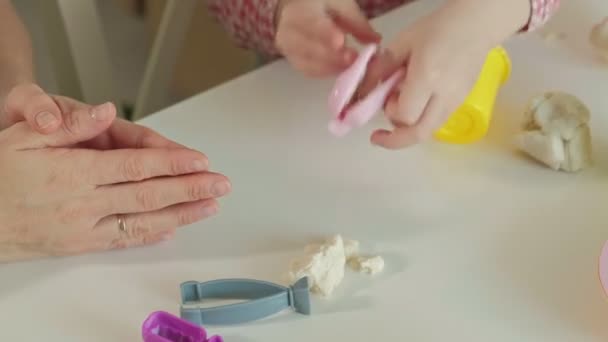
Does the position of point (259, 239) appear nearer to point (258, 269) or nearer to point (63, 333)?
point (258, 269)

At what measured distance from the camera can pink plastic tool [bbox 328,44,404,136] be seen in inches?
21.5

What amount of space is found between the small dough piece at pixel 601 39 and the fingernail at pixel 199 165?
1.39 ft

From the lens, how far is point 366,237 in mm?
577

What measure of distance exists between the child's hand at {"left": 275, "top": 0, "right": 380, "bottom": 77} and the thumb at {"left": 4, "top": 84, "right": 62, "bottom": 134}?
0.66 ft

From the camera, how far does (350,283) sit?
1.80 ft

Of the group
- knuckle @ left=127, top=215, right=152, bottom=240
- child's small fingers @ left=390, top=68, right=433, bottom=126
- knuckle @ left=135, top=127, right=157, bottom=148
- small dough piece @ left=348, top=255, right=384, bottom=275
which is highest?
child's small fingers @ left=390, top=68, right=433, bottom=126

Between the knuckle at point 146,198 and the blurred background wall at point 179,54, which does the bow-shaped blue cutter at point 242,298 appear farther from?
the blurred background wall at point 179,54

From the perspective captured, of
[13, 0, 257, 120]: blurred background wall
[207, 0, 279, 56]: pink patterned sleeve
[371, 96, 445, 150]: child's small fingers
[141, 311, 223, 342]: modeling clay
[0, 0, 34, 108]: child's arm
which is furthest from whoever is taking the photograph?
[13, 0, 257, 120]: blurred background wall

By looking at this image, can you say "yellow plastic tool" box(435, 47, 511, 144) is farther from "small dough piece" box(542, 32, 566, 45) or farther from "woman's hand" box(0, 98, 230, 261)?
"woman's hand" box(0, 98, 230, 261)

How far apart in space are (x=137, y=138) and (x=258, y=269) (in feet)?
0.44

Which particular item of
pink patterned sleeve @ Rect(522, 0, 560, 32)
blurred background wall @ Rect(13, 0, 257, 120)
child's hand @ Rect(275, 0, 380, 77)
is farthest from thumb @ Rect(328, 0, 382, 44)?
blurred background wall @ Rect(13, 0, 257, 120)

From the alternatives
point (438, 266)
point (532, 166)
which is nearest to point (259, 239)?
point (438, 266)

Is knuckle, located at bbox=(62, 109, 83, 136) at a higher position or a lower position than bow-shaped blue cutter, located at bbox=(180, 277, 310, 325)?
higher

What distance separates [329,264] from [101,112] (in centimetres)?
19
